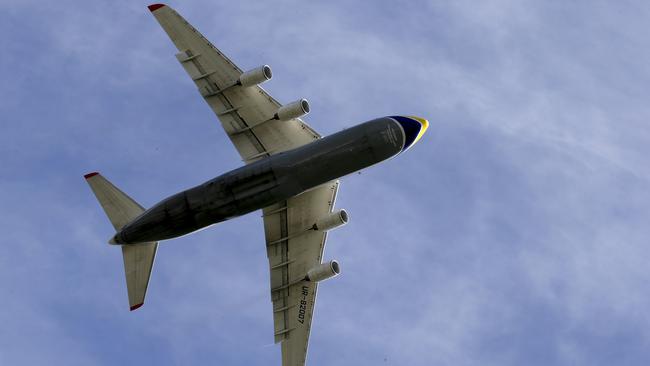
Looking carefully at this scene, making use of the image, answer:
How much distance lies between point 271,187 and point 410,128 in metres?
7.72

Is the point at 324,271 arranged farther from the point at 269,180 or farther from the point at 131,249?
the point at 131,249

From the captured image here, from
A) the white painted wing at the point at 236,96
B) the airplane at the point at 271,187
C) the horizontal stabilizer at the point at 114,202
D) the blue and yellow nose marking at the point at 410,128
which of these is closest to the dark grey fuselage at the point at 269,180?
the airplane at the point at 271,187

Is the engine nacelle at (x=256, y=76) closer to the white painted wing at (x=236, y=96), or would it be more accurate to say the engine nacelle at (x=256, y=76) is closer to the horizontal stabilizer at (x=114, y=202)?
the white painted wing at (x=236, y=96)

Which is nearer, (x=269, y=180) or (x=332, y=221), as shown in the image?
(x=269, y=180)

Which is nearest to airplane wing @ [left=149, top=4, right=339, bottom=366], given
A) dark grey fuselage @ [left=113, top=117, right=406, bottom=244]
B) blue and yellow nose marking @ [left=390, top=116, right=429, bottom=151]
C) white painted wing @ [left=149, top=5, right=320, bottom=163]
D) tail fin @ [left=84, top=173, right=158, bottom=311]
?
white painted wing @ [left=149, top=5, right=320, bottom=163]

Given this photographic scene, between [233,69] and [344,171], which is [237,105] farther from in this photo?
[344,171]

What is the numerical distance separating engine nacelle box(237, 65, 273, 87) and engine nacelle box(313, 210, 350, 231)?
8.12m

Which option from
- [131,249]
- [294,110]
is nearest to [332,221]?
[294,110]

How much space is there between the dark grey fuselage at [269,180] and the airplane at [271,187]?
51 millimetres

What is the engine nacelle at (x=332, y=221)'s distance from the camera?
51.9 metres

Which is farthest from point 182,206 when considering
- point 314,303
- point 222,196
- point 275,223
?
point 314,303

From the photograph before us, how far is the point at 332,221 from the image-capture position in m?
52.1

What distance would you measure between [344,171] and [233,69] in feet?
28.4

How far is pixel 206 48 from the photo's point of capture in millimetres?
51812
